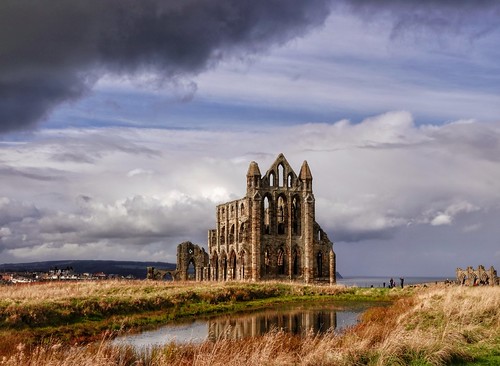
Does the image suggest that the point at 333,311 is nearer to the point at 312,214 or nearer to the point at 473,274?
the point at 473,274

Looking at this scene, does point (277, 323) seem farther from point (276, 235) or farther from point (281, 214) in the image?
point (281, 214)

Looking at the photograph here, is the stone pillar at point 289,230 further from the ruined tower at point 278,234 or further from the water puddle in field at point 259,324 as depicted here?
the water puddle in field at point 259,324

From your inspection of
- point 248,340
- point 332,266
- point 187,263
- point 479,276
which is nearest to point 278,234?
point 332,266

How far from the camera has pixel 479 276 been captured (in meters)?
60.2

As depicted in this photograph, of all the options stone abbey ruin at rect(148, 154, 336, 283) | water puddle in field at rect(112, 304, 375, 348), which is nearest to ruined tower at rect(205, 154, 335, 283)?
stone abbey ruin at rect(148, 154, 336, 283)

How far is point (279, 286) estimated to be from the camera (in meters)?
53.1

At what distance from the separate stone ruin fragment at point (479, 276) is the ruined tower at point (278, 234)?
57.8 feet

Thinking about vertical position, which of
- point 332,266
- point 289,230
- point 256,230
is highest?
point 289,230

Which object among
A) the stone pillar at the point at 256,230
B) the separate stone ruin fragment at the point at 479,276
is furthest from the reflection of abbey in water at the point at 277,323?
the stone pillar at the point at 256,230

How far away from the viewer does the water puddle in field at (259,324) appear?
2634 cm

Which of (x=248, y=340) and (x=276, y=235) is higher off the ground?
(x=276, y=235)

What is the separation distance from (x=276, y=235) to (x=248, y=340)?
5685cm

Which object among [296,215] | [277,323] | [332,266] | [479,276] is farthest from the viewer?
[296,215]

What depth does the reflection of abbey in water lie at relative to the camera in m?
28.1
